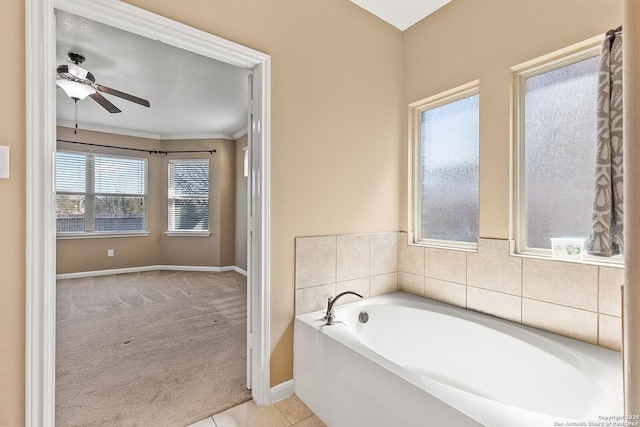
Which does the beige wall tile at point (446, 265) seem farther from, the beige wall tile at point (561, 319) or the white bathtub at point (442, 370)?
the beige wall tile at point (561, 319)

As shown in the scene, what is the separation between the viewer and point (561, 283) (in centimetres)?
164

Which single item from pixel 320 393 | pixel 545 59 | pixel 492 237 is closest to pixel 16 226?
pixel 320 393

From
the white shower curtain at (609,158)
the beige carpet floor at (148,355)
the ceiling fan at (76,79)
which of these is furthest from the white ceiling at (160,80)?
the beige carpet floor at (148,355)

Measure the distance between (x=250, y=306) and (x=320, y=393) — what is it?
648 millimetres

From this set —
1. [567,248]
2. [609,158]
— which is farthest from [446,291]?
[609,158]

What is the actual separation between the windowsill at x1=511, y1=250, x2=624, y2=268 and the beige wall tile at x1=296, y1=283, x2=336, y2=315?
3.93ft

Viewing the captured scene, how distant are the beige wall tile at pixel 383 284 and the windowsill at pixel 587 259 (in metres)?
0.93

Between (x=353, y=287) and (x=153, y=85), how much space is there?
124 inches

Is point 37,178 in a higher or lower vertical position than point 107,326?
higher

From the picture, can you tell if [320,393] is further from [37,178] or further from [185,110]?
[185,110]

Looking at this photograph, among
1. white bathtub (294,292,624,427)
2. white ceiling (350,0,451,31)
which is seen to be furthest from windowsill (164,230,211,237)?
white ceiling (350,0,451,31)

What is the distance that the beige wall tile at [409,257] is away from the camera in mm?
2393

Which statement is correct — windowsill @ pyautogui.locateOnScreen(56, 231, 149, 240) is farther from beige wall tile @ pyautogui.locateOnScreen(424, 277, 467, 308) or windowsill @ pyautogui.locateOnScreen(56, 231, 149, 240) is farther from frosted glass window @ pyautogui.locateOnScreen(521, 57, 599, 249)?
frosted glass window @ pyautogui.locateOnScreen(521, 57, 599, 249)

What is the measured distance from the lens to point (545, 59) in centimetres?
175
